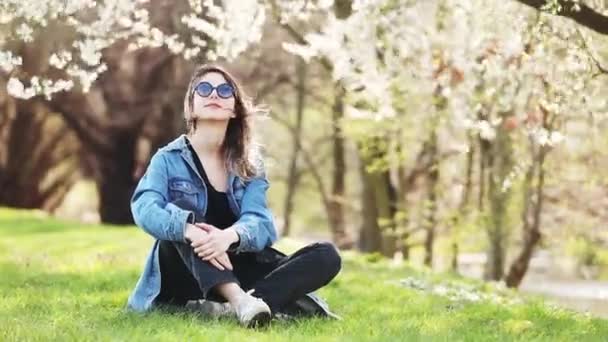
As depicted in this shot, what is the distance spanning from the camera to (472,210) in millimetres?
19828

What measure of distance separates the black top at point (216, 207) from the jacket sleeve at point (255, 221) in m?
0.12

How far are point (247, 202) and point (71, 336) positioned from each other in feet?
4.98

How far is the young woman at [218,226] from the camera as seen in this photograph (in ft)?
18.7

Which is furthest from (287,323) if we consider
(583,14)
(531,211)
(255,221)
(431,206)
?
(431,206)

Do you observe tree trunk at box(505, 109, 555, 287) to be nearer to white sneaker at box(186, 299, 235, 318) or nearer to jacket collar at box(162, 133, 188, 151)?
jacket collar at box(162, 133, 188, 151)

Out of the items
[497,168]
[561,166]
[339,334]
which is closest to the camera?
[339,334]

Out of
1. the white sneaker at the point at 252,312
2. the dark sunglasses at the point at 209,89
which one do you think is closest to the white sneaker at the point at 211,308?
the white sneaker at the point at 252,312

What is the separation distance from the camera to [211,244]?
18.5ft

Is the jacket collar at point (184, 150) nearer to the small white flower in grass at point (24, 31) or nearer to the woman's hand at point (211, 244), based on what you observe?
the woman's hand at point (211, 244)

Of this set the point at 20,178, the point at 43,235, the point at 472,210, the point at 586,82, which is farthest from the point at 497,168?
the point at 20,178

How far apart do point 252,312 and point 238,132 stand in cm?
134

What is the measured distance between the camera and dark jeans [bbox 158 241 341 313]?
5.76m

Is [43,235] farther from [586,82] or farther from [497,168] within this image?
[586,82]

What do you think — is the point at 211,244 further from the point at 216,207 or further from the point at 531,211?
the point at 531,211
